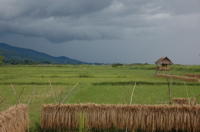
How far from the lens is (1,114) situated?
5.25 metres

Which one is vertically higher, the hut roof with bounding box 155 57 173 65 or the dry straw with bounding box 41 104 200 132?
the hut roof with bounding box 155 57 173 65

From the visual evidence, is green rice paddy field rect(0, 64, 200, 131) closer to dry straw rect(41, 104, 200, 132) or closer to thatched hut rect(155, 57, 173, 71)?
dry straw rect(41, 104, 200, 132)

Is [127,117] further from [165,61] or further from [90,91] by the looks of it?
[165,61]

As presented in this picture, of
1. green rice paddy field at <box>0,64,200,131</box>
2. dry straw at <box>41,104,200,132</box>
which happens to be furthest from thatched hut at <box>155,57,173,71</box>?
dry straw at <box>41,104,200,132</box>

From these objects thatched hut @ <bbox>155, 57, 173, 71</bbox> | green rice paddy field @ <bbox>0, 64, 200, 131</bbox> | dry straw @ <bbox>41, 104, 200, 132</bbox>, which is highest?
thatched hut @ <bbox>155, 57, 173, 71</bbox>

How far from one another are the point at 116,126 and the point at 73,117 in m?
1.39

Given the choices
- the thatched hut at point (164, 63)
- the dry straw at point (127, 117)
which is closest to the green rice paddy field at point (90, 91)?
the dry straw at point (127, 117)

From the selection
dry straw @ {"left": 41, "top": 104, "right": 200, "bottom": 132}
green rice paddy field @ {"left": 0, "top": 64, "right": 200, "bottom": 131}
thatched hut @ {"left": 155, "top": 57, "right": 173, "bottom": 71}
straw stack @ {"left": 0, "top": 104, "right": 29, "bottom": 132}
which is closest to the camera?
straw stack @ {"left": 0, "top": 104, "right": 29, "bottom": 132}

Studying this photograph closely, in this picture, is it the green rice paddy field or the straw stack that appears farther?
the green rice paddy field

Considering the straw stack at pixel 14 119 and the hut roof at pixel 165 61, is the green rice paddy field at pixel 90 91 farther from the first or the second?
the hut roof at pixel 165 61

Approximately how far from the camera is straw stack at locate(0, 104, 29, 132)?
511 centimetres

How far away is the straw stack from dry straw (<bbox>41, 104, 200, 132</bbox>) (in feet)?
2.27

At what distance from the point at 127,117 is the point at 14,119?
10.7ft

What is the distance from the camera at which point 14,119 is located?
18.8ft
